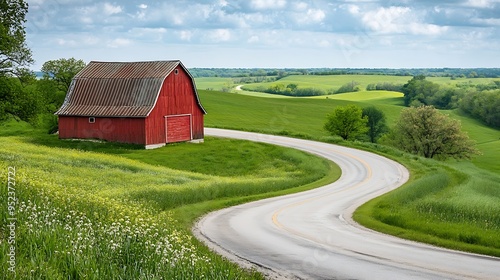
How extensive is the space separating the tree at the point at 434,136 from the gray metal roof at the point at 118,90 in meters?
38.3

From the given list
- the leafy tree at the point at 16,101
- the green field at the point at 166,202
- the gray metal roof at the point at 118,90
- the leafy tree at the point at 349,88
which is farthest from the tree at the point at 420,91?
the leafy tree at the point at 16,101

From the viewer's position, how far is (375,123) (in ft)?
345

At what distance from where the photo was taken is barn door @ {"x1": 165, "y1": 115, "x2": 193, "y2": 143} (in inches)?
2478

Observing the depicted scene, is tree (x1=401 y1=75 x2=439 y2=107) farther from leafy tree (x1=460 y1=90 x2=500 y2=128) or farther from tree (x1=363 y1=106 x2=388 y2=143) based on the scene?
tree (x1=363 y1=106 x2=388 y2=143)

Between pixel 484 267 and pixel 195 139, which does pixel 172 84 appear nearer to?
pixel 195 139

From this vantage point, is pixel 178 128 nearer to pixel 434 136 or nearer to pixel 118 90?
pixel 118 90

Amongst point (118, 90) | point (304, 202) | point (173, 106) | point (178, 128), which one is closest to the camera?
point (304, 202)

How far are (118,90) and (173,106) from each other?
18.4 feet

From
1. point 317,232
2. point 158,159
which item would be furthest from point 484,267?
point 158,159

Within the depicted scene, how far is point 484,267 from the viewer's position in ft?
63.0

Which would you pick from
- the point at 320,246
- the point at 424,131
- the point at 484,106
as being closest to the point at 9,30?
the point at 320,246

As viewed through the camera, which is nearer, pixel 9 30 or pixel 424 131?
pixel 9 30

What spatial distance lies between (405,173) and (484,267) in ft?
103

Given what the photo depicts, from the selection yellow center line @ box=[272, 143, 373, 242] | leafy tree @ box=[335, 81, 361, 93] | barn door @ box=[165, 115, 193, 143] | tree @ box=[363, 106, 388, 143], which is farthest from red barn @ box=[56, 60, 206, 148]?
leafy tree @ box=[335, 81, 361, 93]
